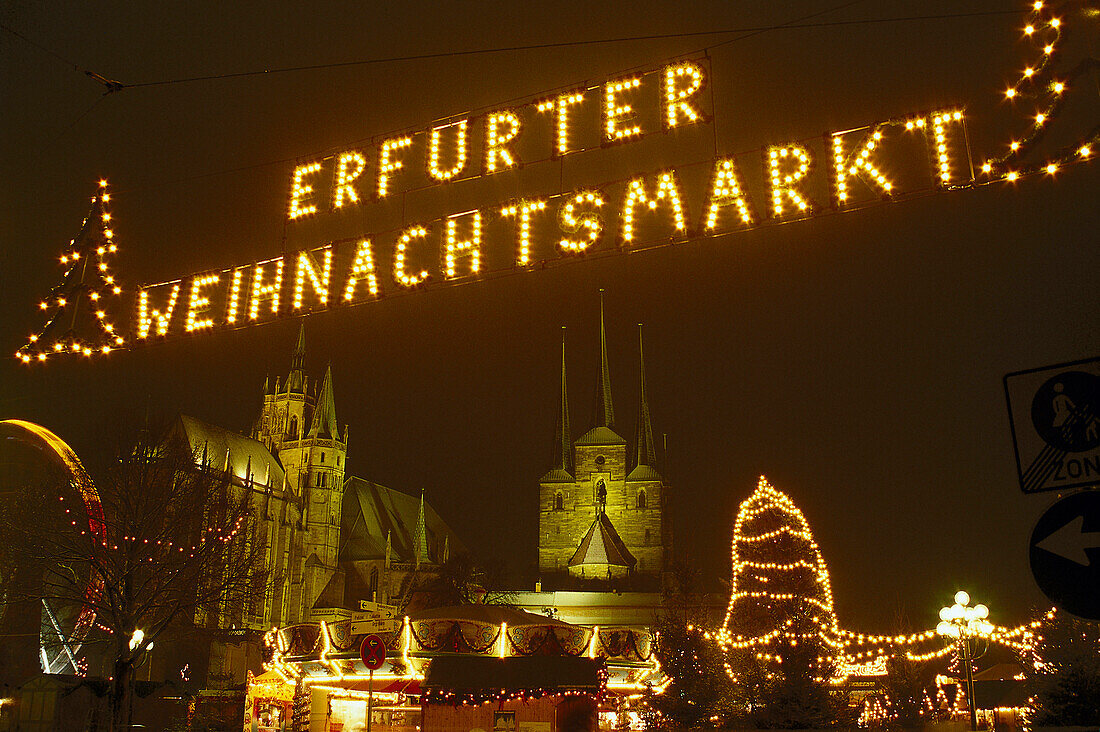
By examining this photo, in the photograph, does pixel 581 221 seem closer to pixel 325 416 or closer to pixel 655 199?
pixel 655 199

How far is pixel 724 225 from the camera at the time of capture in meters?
8.95

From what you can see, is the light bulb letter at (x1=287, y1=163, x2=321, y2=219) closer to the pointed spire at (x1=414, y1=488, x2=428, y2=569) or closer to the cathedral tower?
the cathedral tower

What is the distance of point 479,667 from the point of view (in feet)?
55.7

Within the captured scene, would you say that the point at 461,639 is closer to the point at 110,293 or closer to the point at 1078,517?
the point at 110,293

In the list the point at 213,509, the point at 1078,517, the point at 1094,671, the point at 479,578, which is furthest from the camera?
the point at 479,578

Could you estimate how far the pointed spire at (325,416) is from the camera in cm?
7656

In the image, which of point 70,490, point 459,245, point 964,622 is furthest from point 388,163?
point 70,490

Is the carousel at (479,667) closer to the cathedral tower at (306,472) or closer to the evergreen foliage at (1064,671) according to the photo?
the evergreen foliage at (1064,671)

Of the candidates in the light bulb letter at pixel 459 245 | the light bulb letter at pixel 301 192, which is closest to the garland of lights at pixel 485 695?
the light bulb letter at pixel 459 245

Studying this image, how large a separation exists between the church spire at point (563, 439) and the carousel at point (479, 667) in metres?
61.2

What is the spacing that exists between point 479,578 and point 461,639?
5568 cm

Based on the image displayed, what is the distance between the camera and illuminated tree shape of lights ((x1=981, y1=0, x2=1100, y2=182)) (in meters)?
7.04

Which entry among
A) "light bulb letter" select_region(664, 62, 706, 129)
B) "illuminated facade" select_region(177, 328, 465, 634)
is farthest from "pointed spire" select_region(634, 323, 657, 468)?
"light bulb letter" select_region(664, 62, 706, 129)

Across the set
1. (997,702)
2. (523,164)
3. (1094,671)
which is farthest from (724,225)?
(997,702)
